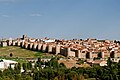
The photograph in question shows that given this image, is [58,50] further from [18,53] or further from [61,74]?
[61,74]

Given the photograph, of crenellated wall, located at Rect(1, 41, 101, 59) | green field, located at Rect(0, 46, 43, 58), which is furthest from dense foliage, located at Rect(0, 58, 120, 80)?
green field, located at Rect(0, 46, 43, 58)

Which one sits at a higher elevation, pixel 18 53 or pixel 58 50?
pixel 58 50

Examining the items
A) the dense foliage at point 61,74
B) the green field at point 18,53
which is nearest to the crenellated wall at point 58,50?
the green field at point 18,53

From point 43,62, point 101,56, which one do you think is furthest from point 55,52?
point 43,62

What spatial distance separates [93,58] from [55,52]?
15.7 feet

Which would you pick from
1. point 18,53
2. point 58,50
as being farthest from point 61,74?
point 18,53

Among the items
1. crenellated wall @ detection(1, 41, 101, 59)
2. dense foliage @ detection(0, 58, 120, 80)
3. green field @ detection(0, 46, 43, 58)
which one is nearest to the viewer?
dense foliage @ detection(0, 58, 120, 80)

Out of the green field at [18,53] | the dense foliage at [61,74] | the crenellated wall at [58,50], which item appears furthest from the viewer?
the green field at [18,53]

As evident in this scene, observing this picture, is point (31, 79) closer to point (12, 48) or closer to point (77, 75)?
point (77, 75)

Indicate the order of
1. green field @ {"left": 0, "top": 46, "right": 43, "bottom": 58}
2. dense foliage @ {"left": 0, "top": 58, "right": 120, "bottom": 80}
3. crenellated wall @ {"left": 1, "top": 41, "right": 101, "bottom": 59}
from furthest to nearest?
green field @ {"left": 0, "top": 46, "right": 43, "bottom": 58}
crenellated wall @ {"left": 1, "top": 41, "right": 101, "bottom": 59}
dense foliage @ {"left": 0, "top": 58, "right": 120, "bottom": 80}

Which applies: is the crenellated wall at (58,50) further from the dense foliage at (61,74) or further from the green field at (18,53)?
the dense foliage at (61,74)

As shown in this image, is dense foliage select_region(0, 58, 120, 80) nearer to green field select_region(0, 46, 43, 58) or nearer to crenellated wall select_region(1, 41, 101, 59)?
crenellated wall select_region(1, 41, 101, 59)

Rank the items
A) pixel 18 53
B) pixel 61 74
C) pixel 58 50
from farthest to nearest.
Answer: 1. pixel 18 53
2. pixel 58 50
3. pixel 61 74

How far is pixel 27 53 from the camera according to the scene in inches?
1751
